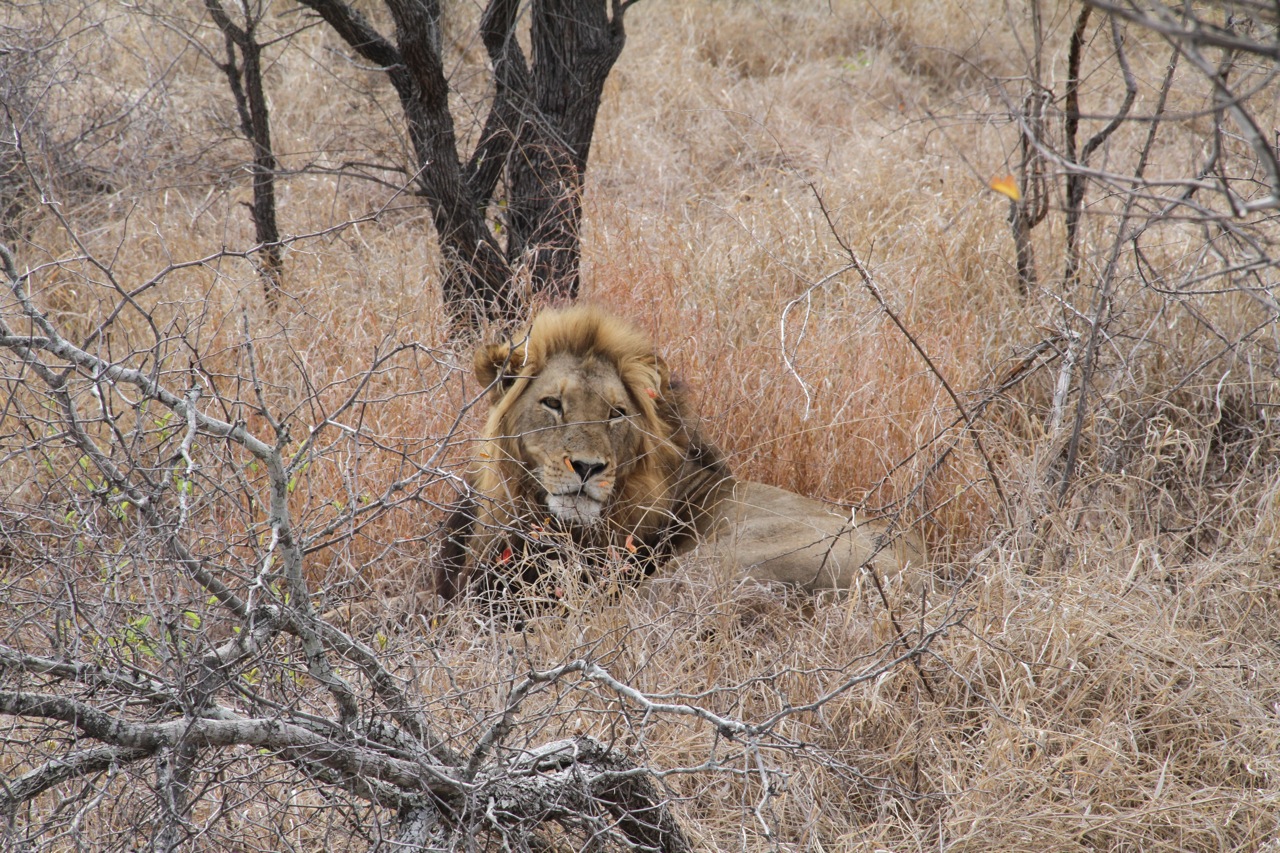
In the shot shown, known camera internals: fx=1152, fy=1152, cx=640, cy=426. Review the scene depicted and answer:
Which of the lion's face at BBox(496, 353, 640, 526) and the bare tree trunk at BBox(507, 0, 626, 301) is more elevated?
the bare tree trunk at BBox(507, 0, 626, 301)

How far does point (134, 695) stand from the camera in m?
2.27

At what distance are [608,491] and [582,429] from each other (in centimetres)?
25

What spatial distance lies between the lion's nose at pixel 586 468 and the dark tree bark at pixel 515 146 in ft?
5.21

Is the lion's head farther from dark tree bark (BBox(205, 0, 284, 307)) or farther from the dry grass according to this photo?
dark tree bark (BBox(205, 0, 284, 307))

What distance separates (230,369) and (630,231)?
2.23 meters

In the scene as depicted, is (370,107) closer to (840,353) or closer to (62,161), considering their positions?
(62,161)

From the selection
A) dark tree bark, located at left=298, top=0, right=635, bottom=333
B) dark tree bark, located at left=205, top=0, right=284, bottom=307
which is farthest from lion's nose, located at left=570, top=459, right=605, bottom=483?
dark tree bark, located at left=205, top=0, right=284, bottom=307

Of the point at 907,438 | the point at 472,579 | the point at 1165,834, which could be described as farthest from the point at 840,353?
the point at 1165,834

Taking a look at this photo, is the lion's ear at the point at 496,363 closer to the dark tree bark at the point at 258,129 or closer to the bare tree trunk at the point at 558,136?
the bare tree trunk at the point at 558,136

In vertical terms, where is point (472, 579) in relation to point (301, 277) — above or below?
below

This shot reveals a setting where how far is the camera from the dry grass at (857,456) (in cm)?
317

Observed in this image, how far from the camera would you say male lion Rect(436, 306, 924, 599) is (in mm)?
4105

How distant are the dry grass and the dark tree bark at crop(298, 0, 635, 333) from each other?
0.30m

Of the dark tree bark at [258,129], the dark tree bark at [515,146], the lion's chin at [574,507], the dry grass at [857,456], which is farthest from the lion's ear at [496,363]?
the dark tree bark at [258,129]
